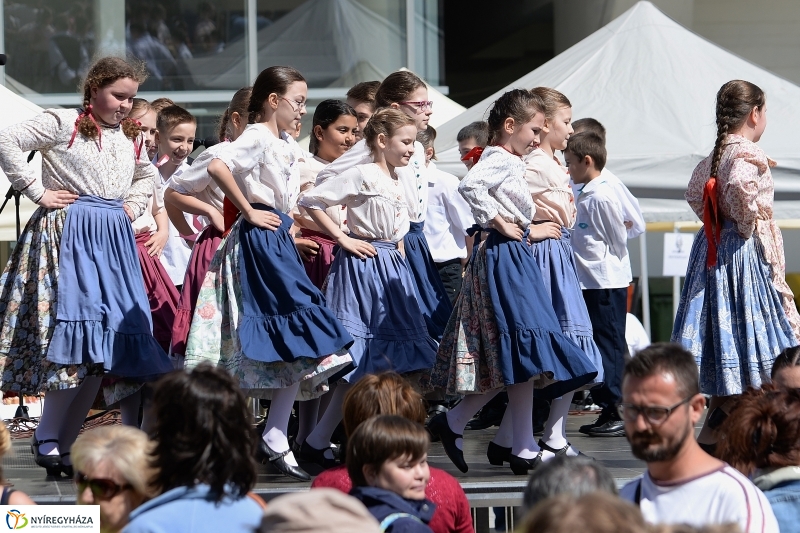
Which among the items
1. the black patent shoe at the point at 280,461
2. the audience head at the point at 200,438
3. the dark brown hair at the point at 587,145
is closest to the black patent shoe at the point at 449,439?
the black patent shoe at the point at 280,461

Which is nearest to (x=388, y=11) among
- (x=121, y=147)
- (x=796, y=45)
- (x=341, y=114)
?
(x=796, y=45)

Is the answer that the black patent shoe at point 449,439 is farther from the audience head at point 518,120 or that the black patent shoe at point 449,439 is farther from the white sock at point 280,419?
the audience head at point 518,120

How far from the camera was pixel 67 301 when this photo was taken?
176 inches

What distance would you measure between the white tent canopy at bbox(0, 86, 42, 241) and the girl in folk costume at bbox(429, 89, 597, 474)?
2805 mm

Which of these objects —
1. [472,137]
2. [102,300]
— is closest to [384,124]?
[102,300]

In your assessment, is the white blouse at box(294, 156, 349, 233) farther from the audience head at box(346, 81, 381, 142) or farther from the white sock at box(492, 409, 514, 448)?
the white sock at box(492, 409, 514, 448)

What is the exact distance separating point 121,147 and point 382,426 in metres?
2.20

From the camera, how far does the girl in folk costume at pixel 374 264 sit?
A: 15.8 feet

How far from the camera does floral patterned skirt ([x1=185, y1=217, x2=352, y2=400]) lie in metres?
4.38

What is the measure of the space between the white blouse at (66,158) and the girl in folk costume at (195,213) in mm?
212

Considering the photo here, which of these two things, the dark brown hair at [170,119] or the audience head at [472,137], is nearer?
the dark brown hair at [170,119]

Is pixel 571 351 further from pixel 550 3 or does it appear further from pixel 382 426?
pixel 550 3

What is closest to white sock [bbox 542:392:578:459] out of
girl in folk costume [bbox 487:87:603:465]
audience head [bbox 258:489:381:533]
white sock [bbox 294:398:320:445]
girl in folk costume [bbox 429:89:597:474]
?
girl in folk costume [bbox 487:87:603:465]

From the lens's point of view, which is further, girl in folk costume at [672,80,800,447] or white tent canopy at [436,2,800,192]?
white tent canopy at [436,2,800,192]
